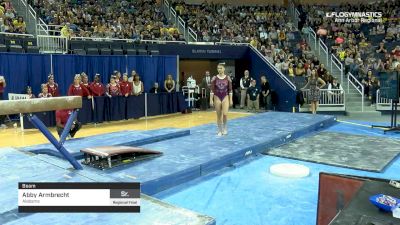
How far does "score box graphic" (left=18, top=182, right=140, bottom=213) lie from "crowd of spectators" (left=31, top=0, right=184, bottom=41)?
12.6 meters

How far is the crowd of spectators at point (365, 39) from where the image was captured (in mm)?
16000

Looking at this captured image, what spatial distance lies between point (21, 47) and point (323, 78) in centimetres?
1174

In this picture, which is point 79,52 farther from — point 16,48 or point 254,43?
point 254,43

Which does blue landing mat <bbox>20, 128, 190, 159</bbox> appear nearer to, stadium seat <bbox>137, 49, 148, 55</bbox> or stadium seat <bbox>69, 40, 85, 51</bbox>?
stadium seat <bbox>69, 40, 85, 51</bbox>

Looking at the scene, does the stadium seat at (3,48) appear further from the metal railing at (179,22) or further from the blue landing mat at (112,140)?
the metal railing at (179,22)

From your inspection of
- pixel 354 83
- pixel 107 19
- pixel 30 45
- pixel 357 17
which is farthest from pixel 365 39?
pixel 30 45

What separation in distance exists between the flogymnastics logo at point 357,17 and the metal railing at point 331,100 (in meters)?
8.93

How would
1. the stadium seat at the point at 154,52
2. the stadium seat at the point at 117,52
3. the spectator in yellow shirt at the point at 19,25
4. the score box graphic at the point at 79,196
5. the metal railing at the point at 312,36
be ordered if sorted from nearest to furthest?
1. the score box graphic at the point at 79,196
2. the spectator in yellow shirt at the point at 19,25
3. the stadium seat at the point at 117,52
4. the stadium seat at the point at 154,52
5. the metal railing at the point at 312,36

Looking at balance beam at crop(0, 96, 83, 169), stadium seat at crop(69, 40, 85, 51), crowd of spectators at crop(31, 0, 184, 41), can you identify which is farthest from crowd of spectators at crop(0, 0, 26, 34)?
balance beam at crop(0, 96, 83, 169)

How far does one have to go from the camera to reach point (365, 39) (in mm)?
19672

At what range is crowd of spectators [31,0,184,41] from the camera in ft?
51.6

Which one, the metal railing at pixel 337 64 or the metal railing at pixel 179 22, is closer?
the metal railing at pixel 337 64

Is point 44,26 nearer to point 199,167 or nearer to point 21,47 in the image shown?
point 21,47

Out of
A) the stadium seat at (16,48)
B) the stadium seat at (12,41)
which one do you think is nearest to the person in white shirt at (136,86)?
the stadium seat at (16,48)
